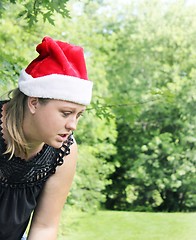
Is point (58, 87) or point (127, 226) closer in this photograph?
point (58, 87)

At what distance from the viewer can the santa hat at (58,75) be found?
162cm

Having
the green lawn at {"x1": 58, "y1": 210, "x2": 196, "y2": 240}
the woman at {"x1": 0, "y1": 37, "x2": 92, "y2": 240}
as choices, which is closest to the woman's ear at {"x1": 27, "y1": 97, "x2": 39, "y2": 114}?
the woman at {"x1": 0, "y1": 37, "x2": 92, "y2": 240}

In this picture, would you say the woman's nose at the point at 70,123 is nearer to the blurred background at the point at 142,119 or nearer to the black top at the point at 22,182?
the black top at the point at 22,182

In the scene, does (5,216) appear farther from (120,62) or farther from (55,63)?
(120,62)

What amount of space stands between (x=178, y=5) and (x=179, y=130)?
87.5 inches

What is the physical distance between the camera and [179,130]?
10.6 m

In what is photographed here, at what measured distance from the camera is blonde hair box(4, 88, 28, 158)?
5.47ft

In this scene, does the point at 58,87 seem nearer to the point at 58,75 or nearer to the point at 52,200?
the point at 58,75

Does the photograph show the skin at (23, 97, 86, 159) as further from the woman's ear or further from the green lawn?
the green lawn

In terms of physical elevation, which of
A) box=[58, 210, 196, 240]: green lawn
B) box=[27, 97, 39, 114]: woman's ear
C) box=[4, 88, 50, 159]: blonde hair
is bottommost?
box=[58, 210, 196, 240]: green lawn

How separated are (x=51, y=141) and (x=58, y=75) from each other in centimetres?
18

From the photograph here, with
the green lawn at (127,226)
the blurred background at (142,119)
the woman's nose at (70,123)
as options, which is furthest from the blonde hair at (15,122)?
the blurred background at (142,119)

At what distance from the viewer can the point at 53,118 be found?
62.4 inches

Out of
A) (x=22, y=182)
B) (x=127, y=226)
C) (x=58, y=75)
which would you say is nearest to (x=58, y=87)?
(x=58, y=75)
